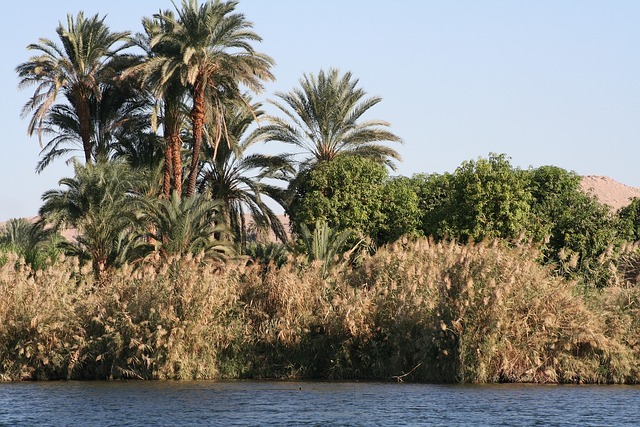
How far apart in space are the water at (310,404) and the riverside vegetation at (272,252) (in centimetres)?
119

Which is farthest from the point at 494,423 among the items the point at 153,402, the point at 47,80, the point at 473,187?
the point at 47,80

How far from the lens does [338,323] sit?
26.8 m

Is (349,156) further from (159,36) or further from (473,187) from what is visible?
(159,36)

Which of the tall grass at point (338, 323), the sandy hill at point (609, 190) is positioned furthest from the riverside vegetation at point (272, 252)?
the sandy hill at point (609, 190)

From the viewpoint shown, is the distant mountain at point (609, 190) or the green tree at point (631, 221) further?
the distant mountain at point (609, 190)

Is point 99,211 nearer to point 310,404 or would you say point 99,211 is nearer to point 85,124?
point 85,124

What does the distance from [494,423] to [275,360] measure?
997 centimetres

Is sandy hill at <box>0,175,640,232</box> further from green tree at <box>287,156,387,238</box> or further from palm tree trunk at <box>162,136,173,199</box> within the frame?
palm tree trunk at <box>162,136,173,199</box>

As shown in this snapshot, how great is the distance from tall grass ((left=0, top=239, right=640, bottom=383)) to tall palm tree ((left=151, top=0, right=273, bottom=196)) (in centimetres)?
1594

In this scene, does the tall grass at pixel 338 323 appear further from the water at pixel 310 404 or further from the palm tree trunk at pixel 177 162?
the palm tree trunk at pixel 177 162

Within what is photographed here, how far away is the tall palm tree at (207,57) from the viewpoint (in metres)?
42.1

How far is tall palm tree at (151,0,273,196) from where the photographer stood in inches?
1658

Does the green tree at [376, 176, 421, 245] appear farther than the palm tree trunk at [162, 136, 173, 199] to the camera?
No

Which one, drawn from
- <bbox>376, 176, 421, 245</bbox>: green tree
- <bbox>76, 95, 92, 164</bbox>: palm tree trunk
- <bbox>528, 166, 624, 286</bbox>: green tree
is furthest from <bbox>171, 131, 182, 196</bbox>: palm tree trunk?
<bbox>528, 166, 624, 286</bbox>: green tree
